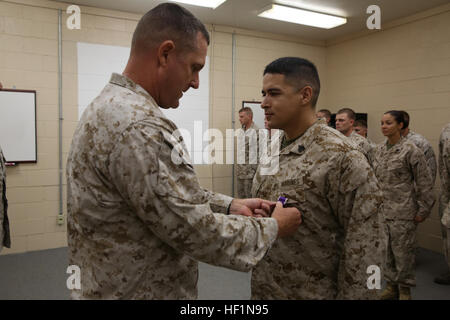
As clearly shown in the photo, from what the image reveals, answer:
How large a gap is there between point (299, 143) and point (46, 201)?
4.01m

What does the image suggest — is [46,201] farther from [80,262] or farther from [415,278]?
[415,278]

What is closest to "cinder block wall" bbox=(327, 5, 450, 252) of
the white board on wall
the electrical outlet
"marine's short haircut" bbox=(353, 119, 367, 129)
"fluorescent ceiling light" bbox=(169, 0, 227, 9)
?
"marine's short haircut" bbox=(353, 119, 367, 129)

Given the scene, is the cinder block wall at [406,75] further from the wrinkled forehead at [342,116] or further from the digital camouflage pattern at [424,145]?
the wrinkled forehead at [342,116]

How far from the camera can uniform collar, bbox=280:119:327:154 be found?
59.3 inches

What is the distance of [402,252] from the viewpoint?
346 centimetres

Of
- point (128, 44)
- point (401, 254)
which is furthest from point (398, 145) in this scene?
point (128, 44)

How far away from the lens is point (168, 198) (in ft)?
3.08

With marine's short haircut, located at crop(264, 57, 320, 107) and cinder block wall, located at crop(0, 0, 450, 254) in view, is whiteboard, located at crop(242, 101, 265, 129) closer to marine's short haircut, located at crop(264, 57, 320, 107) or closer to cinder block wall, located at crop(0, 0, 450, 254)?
cinder block wall, located at crop(0, 0, 450, 254)

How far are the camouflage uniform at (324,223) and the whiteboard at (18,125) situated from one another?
12.7 ft

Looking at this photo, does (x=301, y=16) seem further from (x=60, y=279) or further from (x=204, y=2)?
(x=60, y=279)

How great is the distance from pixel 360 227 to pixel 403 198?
264 cm

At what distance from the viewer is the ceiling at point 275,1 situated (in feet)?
14.5
